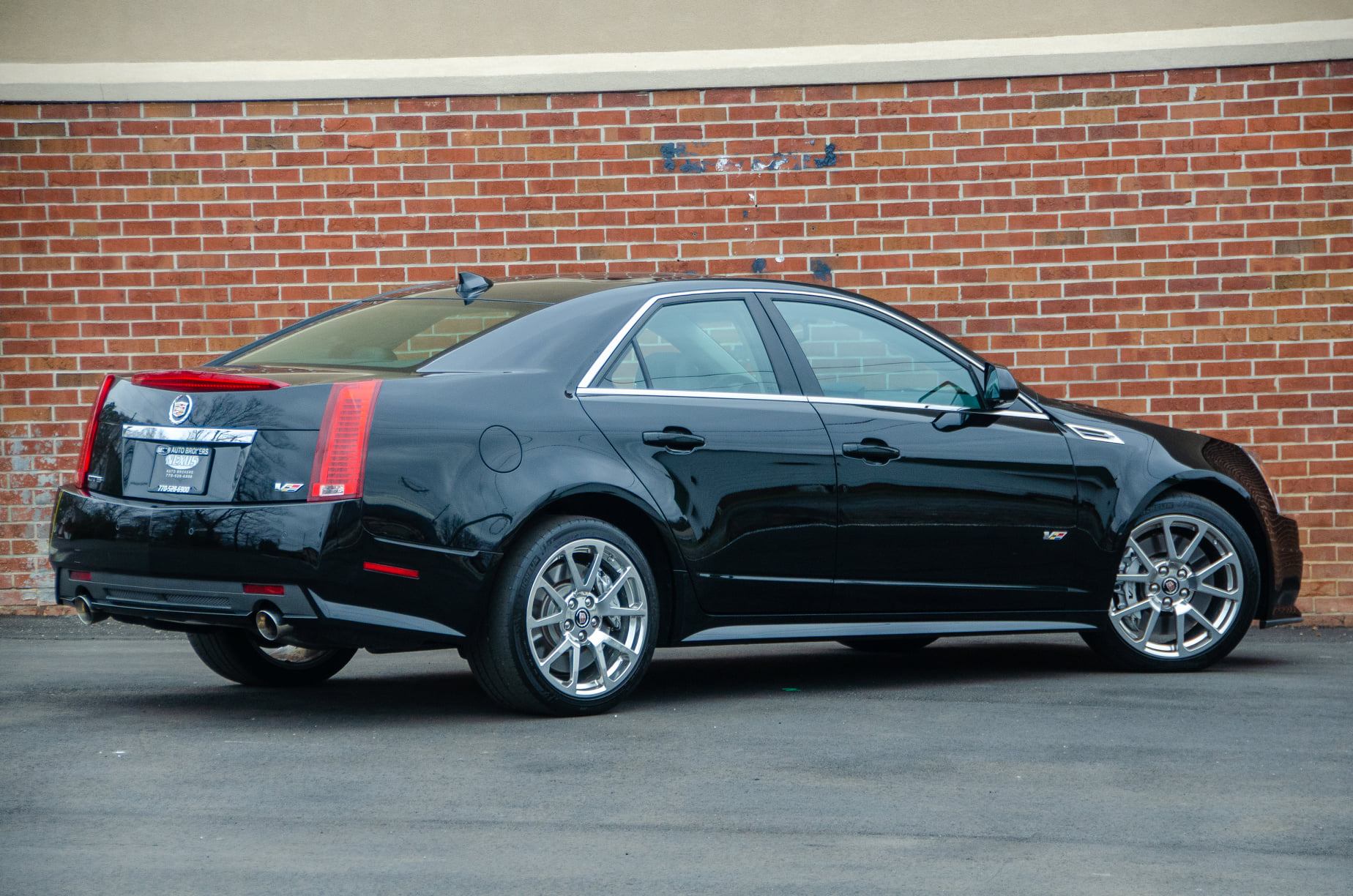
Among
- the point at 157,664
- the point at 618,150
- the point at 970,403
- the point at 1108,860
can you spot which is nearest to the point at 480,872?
the point at 1108,860

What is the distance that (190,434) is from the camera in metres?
5.88

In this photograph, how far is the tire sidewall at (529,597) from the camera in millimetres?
5996

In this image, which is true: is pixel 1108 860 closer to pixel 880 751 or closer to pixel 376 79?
pixel 880 751

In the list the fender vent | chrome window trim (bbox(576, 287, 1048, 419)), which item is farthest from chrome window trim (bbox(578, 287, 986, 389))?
the fender vent

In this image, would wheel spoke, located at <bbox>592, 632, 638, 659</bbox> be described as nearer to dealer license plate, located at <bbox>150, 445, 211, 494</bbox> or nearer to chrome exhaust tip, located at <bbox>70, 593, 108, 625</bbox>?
dealer license plate, located at <bbox>150, 445, 211, 494</bbox>

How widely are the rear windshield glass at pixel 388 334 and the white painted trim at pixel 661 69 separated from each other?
3556 mm

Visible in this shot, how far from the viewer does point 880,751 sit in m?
5.76

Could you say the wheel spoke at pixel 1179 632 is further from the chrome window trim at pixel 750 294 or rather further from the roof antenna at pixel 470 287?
the roof antenna at pixel 470 287

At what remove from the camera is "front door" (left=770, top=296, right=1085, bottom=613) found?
692cm

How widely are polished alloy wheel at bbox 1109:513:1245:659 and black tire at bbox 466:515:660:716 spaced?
2351mm

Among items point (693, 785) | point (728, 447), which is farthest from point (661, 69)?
point (693, 785)

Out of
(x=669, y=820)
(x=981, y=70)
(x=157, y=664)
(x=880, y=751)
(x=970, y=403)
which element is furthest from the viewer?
(x=981, y=70)

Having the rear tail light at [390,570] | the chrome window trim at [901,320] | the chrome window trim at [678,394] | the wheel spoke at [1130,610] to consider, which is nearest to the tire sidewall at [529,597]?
the rear tail light at [390,570]

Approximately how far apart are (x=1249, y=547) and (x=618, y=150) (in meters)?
4.21
